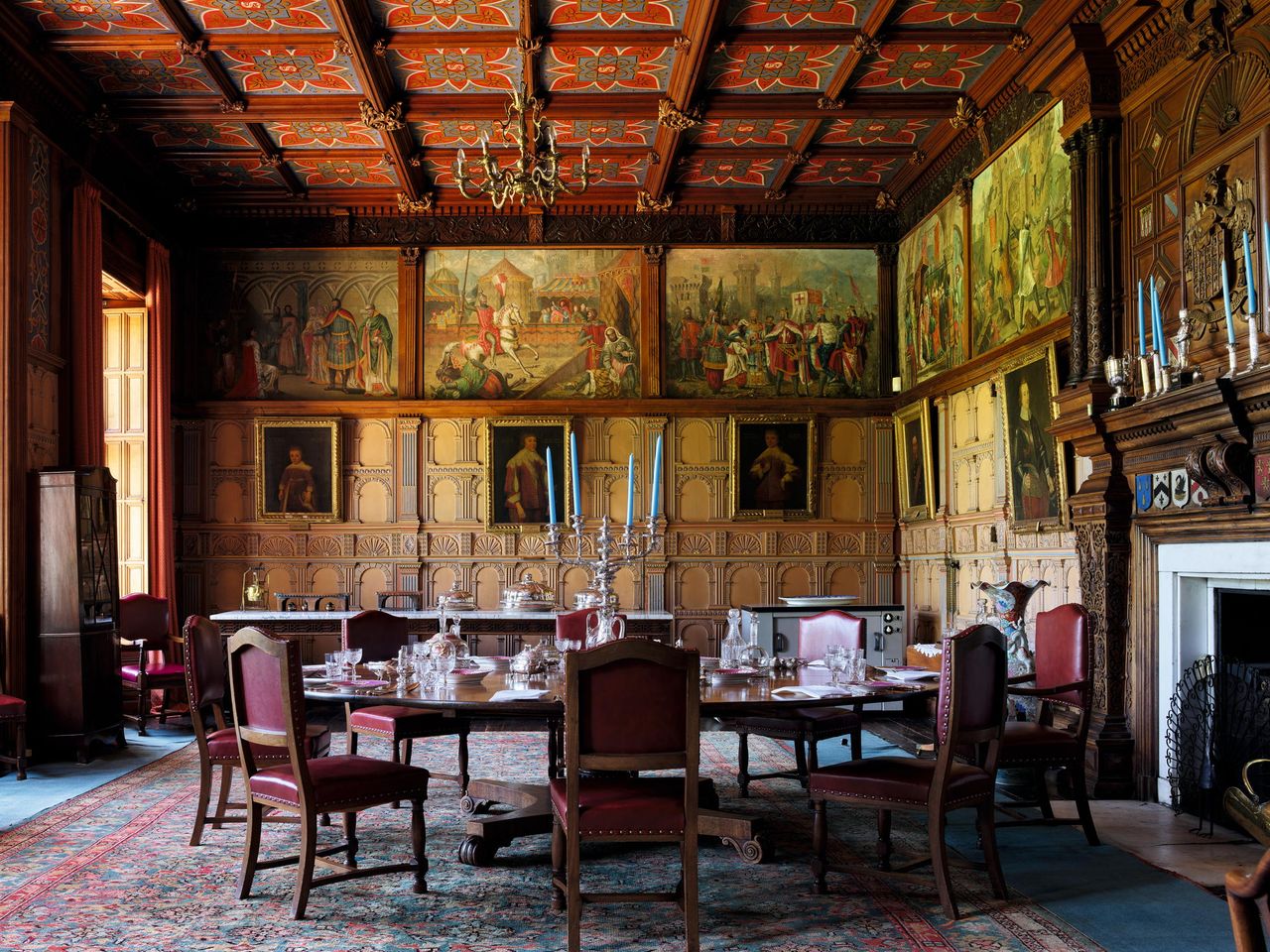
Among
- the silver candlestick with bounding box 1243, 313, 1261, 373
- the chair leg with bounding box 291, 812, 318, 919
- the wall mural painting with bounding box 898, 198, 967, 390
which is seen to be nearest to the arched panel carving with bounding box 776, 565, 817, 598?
the wall mural painting with bounding box 898, 198, 967, 390

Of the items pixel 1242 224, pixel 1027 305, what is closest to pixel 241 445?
pixel 1027 305

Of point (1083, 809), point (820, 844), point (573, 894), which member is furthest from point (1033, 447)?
point (573, 894)

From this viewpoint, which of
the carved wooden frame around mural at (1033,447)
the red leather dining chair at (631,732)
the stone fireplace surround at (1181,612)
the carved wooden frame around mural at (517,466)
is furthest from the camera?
the carved wooden frame around mural at (517,466)

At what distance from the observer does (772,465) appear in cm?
1286

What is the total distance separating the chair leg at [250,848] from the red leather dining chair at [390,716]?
0.93 metres

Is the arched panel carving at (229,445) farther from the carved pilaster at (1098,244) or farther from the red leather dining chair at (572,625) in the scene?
the carved pilaster at (1098,244)

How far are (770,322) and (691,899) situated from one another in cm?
944

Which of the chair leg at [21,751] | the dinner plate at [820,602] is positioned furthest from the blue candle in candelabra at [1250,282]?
the chair leg at [21,751]

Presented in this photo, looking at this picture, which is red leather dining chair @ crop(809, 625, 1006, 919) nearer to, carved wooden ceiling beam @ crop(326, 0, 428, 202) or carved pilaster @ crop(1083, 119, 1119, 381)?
carved pilaster @ crop(1083, 119, 1119, 381)

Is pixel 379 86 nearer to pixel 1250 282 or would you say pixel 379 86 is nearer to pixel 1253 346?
pixel 1250 282

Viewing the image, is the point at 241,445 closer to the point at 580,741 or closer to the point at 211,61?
the point at 211,61

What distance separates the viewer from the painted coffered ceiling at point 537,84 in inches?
332

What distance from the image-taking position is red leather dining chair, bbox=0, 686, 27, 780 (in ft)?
24.8

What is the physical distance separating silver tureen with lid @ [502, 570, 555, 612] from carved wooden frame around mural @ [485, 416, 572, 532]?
81cm
